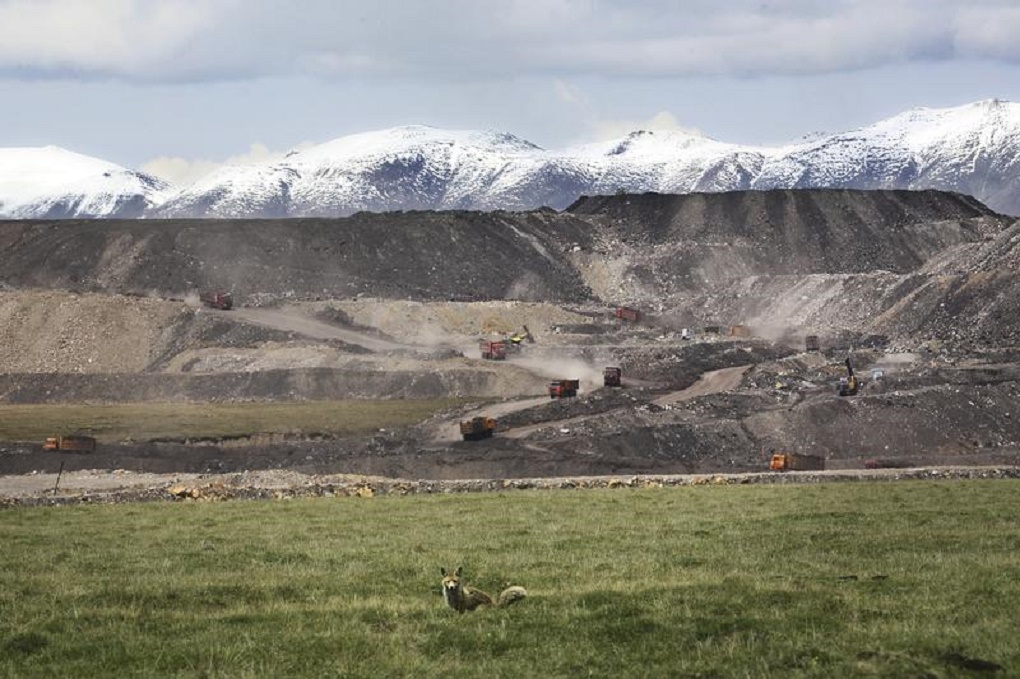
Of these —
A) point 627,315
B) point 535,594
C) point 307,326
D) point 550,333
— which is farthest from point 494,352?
point 535,594

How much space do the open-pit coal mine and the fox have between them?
139 feet

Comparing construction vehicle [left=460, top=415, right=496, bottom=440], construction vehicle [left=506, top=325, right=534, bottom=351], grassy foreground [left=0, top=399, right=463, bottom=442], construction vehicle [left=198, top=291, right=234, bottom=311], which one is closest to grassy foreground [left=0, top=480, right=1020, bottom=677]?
construction vehicle [left=460, top=415, right=496, bottom=440]

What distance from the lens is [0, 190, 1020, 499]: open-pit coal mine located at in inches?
2744

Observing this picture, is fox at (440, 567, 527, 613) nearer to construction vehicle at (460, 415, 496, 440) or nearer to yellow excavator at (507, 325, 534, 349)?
construction vehicle at (460, 415, 496, 440)

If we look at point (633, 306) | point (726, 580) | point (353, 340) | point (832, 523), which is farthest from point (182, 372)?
point (726, 580)

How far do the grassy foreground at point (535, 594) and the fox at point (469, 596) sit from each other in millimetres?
239

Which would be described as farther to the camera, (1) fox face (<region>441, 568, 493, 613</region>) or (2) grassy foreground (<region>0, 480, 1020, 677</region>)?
(1) fox face (<region>441, 568, 493, 613</region>)

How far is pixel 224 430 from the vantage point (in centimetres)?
7994

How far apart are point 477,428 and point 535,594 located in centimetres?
5603

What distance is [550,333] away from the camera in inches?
5030

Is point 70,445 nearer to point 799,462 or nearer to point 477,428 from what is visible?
point 477,428

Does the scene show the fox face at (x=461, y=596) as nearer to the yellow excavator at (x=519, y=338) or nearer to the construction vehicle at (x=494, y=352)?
the construction vehicle at (x=494, y=352)

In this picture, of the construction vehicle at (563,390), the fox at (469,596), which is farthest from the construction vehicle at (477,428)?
the fox at (469,596)

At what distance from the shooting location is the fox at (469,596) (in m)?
18.5
